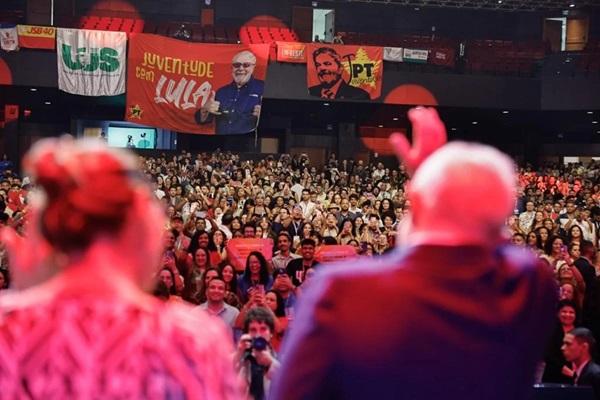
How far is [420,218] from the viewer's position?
4.25 ft

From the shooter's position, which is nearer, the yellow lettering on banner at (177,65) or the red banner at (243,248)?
the red banner at (243,248)

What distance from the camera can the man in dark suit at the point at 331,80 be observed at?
17.9 metres

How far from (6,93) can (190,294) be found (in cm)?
1631

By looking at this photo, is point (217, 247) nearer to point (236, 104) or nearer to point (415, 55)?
point (236, 104)

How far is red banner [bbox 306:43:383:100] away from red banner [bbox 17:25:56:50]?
5.46 meters

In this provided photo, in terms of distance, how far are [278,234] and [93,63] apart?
8988mm

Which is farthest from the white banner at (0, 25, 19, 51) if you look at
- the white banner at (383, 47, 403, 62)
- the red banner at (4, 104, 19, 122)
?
the white banner at (383, 47, 403, 62)

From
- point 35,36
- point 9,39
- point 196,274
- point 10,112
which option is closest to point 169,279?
point 196,274

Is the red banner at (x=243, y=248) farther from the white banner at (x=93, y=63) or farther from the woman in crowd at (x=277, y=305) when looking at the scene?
the white banner at (x=93, y=63)

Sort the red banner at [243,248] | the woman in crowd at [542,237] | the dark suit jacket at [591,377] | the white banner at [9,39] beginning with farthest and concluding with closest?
the white banner at [9,39] < the woman in crowd at [542,237] < the red banner at [243,248] < the dark suit jacket at [591,377]

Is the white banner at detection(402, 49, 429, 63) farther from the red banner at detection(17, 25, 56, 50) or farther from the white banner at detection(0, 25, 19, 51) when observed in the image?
the white banner at detection(0, 25, 19, 51)

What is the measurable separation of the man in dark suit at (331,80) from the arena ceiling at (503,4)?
258 inches

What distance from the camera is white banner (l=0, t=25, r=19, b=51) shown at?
57.3 ft

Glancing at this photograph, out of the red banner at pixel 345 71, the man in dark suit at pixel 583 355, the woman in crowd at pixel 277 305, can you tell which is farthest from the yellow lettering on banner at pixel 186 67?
the man in dark suit at pixel 583 355
